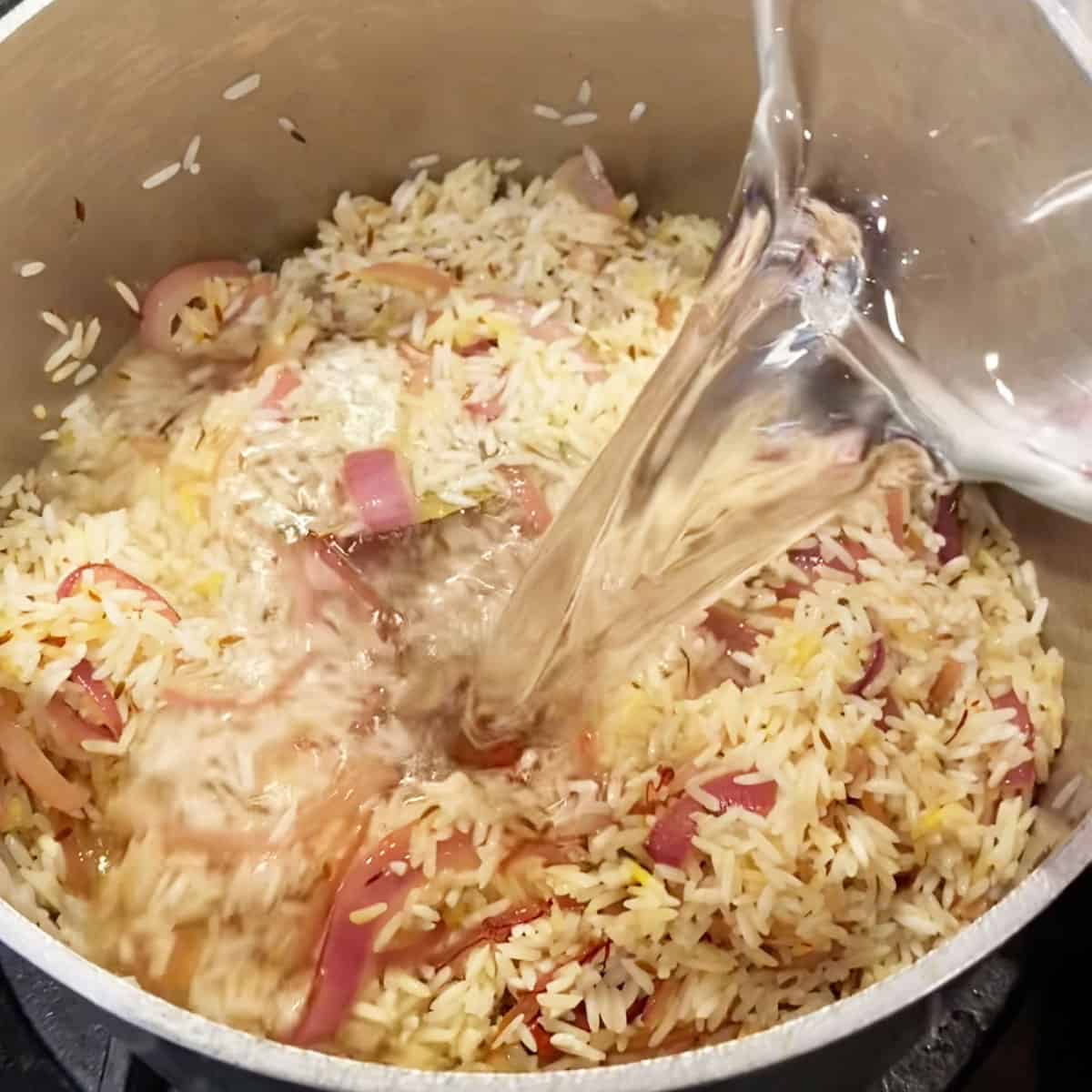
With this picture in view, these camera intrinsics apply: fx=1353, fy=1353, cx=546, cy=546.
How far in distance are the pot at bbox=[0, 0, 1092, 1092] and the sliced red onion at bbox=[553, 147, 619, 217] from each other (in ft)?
0.08

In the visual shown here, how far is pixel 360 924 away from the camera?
3.58 ft

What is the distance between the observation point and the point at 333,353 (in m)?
1.49

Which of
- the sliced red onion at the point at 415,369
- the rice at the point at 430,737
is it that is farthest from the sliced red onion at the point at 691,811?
the sliced red onion at the point at 415,369

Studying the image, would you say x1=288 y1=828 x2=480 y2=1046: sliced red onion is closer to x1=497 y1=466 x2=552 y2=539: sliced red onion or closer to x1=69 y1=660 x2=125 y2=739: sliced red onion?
x1=69 y1=660 x2=125 y2=739: sliced red onion

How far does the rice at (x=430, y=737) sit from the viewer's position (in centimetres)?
108

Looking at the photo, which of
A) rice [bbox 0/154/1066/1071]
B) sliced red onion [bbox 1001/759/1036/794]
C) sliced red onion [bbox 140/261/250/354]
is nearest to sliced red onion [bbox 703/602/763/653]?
rice [bbox 0/154/1066/1071]

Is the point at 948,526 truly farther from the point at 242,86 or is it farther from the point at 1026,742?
the point at 242,86

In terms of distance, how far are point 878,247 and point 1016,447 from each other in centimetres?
27

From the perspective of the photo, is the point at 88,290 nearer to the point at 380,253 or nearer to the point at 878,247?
the point at 380,253

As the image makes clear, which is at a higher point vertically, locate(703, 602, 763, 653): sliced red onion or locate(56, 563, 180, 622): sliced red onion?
locate(56, 563, 180, 622): sliced red onion

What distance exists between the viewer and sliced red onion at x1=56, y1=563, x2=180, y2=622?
1264mm

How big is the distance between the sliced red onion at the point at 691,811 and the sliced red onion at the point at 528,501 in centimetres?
36

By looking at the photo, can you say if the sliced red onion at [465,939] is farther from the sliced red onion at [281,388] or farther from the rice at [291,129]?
the rice at [291,129]

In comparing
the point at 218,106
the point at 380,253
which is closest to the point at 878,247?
the point at 380,253
